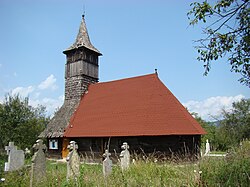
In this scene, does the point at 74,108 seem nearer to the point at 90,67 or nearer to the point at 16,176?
the point at 90,67

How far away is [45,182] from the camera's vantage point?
7281 mm

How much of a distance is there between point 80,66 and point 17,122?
27.4 feet

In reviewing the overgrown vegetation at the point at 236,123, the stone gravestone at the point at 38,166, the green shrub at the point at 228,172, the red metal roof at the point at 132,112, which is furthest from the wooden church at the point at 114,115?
the overgrown vegetation at the point at 236,123

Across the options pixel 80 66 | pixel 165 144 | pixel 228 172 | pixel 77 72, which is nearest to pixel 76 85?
pixel 77 72

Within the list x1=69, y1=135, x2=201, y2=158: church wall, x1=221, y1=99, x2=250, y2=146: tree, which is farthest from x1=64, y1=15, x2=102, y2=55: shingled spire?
x1=221, y1=99, x2=250, y2=146: tree

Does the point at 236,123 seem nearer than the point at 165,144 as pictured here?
No

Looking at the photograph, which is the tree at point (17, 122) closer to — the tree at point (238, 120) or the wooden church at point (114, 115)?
the wooden church at point (114, 115)

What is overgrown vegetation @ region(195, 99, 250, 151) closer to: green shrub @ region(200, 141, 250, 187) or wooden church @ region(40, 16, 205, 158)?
wooden church @ region(40, 16, 205, 158)

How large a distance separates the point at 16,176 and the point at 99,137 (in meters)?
11.9

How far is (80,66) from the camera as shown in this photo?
A: 25.7 meters

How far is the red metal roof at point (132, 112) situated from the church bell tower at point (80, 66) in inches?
68.0

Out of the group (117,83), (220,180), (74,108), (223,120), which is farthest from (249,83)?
(223,120)

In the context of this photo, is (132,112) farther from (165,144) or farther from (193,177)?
(193,177)

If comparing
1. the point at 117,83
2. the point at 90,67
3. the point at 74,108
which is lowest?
the point at 74,108
